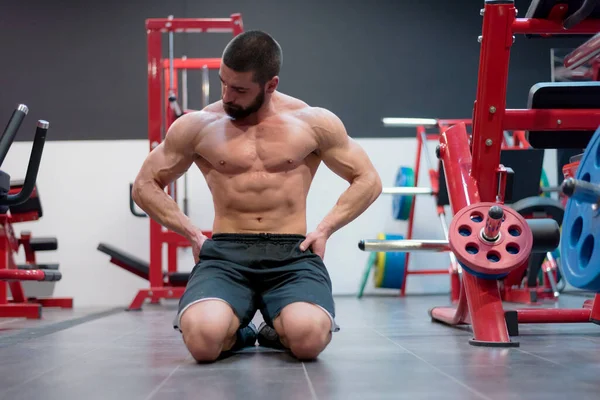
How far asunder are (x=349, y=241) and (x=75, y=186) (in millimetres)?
2697

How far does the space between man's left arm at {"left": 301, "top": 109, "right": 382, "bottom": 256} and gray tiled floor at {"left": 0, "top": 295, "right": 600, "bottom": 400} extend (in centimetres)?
52

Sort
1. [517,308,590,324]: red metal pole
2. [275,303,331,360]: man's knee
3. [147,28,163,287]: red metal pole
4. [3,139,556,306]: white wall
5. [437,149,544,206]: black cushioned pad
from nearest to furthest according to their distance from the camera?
[275,303,331,360]: man's knee → [517,308,590,324]: red metal pole → [437,149,544,206]: black cushioned pad → [147,28,163,287]: red metal pole → [3,139,556,306]: white wall

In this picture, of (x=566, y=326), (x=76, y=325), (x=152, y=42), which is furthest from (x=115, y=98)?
(x=566, y=326)

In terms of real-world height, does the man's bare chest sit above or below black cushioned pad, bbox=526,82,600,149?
below

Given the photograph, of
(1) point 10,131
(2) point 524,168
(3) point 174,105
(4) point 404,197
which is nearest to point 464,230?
(1) point 10,131

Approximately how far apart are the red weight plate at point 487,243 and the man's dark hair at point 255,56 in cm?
90

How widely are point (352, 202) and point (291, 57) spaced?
14.1 feet

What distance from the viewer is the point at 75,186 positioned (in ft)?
20.7

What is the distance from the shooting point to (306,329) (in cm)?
216

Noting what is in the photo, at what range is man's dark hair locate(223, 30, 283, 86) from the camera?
2320 mm

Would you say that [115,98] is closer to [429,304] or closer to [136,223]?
[136,223]

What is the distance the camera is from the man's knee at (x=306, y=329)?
7.09 ft

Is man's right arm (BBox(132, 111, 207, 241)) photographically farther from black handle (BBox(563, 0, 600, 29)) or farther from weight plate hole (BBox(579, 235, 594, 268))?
black handle (BBox(563, 0, 600, 29))

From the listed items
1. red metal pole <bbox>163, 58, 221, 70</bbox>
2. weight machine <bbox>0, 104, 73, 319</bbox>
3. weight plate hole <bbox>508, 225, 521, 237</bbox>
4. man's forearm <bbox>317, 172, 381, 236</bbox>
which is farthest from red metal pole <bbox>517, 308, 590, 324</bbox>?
red metal pole <bbox>163, 58, 221, 70</bbox>
